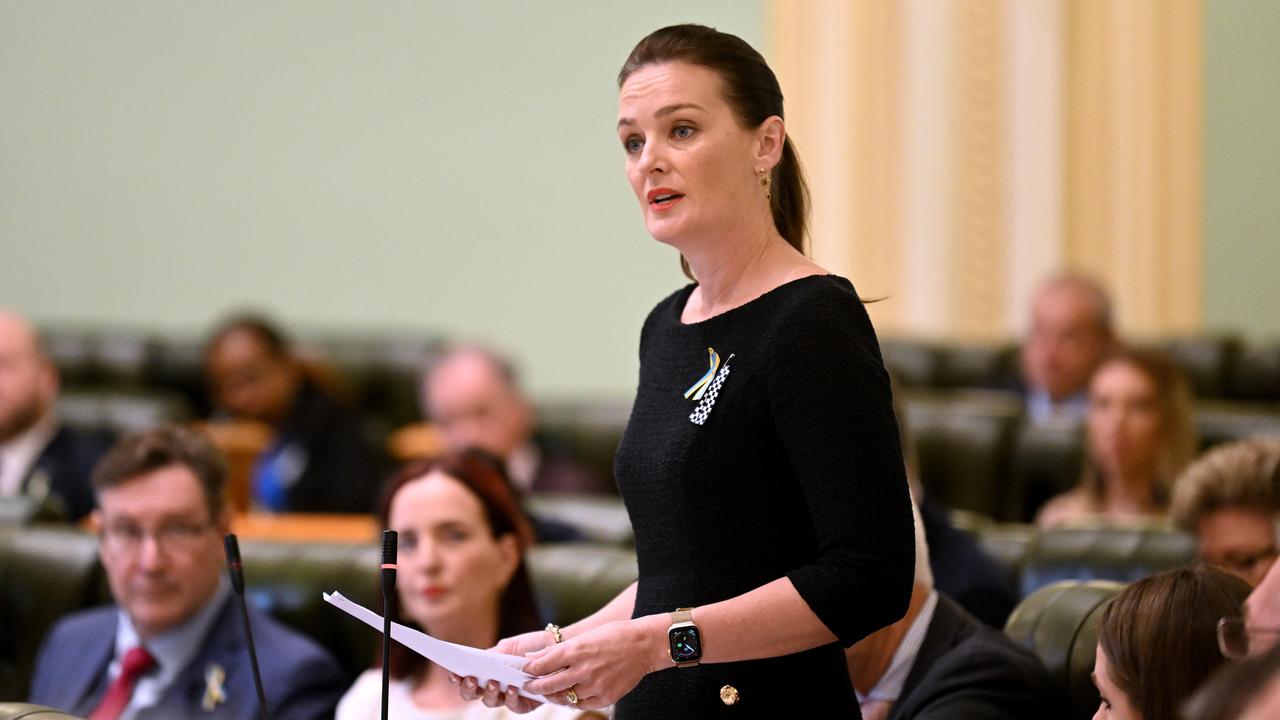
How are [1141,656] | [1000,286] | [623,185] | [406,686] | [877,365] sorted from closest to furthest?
[877,365], [1141,656], [406,686], [1000,286], [623,185]

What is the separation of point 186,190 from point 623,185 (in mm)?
2273

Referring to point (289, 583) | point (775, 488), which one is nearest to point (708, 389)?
point (775, 488)

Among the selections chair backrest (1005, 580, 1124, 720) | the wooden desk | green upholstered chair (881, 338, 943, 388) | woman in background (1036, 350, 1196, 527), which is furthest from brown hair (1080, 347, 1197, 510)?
chair backrest (1005, 580, 1124, 720)

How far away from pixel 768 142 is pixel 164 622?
1.83 m

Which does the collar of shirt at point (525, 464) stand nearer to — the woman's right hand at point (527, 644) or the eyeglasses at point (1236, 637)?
the woman's right hand at point (527, 644)

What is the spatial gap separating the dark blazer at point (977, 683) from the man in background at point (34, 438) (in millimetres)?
3324

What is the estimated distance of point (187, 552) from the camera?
3096 millimetres

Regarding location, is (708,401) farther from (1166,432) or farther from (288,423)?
(288,423)

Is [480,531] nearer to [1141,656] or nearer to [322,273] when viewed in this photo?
[1141,656]

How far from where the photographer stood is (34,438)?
211 inches

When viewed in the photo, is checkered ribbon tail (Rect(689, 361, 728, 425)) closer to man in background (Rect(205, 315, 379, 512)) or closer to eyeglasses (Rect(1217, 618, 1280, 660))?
eyeglasses (Rect(1217, 618, 1280, 660))

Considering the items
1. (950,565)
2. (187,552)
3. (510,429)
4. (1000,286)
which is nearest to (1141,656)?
(950,565)

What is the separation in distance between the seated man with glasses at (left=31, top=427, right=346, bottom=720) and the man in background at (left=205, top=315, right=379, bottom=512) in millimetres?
2618

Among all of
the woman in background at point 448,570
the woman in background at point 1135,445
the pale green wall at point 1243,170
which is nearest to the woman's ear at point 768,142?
the woman in background at point 448,570
